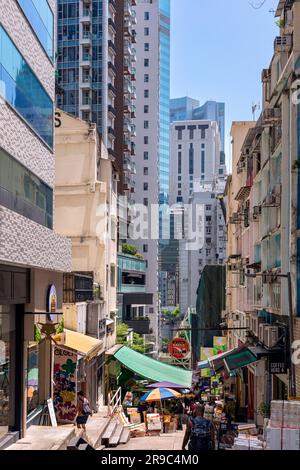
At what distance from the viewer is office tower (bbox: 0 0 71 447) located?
14180 mm

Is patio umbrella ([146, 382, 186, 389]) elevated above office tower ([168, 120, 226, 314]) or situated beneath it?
situated beneath

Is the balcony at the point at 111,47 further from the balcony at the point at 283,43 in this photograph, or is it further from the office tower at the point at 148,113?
the balcony at the point at 283,43

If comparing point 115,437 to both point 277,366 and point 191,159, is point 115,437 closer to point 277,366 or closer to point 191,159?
point 277,366

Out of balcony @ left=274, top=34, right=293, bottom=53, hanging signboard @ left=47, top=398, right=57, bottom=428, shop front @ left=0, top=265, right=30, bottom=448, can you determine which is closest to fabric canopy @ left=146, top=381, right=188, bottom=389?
hanging signboard @ left=47, top=398, right=57, bottom=428

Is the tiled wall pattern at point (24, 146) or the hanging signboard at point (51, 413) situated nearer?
the tiled wall pattern at point (24, 146)

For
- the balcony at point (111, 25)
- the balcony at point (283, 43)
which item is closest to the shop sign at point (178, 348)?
the balcony at point (283, 43)

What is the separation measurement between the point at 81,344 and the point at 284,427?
13.0 metres

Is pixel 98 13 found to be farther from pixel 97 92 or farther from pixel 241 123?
pixel 241 123

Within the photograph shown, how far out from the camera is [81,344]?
22.8 meters

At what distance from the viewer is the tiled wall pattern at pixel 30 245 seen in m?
12.8

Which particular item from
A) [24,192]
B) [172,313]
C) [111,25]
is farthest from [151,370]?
[172,313]

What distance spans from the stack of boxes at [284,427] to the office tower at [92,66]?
5322 cm

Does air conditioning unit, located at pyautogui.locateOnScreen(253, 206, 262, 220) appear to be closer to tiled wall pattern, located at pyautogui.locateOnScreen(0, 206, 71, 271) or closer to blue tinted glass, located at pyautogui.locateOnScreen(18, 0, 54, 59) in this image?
tiled wall pattern, located at pyautogui.locateOnScreen(0, 206, 71, 271)
